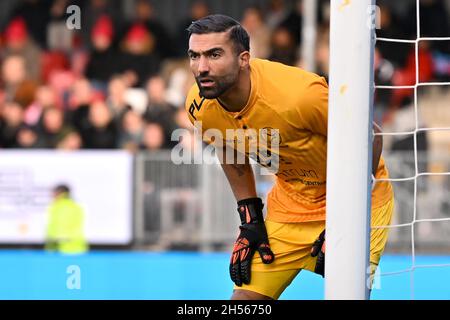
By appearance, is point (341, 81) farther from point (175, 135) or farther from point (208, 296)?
point (175, 135)

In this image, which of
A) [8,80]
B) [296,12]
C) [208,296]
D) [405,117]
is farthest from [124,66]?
[208,296]

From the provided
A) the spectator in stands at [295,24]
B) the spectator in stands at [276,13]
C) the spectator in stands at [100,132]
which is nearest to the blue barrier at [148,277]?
the spectator in stands at [100,132]

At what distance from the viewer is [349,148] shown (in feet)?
14.7

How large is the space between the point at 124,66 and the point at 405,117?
3.56 meters

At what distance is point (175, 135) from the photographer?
40.8ft

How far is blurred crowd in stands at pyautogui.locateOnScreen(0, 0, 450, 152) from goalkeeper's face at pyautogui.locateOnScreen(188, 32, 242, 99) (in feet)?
24.3

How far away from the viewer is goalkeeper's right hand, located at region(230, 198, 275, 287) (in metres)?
5.46

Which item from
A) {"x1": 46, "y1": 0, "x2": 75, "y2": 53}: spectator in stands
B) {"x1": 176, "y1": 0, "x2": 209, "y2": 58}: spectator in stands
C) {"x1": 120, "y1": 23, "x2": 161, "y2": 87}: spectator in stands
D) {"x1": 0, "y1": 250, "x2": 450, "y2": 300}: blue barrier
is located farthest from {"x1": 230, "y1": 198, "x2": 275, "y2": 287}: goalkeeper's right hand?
{"x1": 46, "y1": 0, "x2": 75, "y2": 53}: spectator in stands

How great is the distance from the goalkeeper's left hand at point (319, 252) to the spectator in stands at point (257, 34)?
327 inches

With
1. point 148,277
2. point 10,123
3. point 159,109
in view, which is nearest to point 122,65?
point 159,109

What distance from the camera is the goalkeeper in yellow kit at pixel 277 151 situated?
494 centimetres

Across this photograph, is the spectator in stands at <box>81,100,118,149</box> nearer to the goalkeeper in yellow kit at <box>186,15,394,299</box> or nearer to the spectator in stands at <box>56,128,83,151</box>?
the spectator in stands at <box>56,128,83,151</box>

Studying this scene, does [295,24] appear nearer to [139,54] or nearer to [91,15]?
[139,54]

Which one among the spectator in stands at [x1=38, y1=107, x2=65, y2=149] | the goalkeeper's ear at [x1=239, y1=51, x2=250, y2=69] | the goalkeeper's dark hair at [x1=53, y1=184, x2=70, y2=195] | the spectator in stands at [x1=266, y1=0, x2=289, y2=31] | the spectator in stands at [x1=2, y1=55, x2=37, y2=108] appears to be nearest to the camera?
the goalkeeper's ear at [x1=239, y1=51, x2=250, y2=69]
